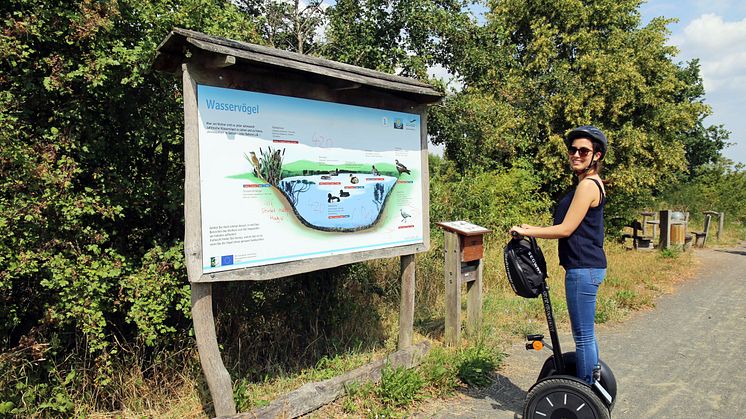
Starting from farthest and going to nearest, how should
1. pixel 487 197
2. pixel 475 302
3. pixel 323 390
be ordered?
pixel 487 197
pixel 475 302
pixel 323 390

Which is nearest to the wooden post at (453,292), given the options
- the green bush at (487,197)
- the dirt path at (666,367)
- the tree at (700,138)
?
the dirt path at (666,367)

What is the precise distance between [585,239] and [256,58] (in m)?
2.62

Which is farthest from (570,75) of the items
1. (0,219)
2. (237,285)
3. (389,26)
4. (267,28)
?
(0,219)

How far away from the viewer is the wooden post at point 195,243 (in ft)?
10.8

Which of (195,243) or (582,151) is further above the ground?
(582,151)

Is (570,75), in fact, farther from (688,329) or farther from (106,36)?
(106,36)

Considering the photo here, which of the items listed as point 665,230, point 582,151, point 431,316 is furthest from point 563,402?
point 665,230

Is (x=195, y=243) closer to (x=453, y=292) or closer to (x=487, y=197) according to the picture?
(x=453, y=292)

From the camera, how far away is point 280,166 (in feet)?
12.7

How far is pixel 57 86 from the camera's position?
383 centimetres

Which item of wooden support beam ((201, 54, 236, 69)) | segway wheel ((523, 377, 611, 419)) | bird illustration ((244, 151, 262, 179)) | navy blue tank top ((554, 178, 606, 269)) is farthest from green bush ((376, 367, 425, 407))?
wooden support beam ((201, 54, 236, 69))

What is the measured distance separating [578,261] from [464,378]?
195 cm

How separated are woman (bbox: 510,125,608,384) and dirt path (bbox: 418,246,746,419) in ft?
3.64

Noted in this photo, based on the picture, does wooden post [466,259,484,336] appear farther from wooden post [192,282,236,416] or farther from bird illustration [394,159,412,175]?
wooden post [192,282,236,416]
